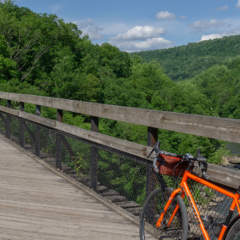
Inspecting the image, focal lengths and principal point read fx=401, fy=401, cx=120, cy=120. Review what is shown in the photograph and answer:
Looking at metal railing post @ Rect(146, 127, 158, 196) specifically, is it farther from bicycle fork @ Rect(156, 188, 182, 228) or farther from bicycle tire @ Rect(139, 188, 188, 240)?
bicycle fork @ Rect(156, 188, 182, 228)

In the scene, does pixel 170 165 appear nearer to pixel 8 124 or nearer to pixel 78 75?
pixel 8 124

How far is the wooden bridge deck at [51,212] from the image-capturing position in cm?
364

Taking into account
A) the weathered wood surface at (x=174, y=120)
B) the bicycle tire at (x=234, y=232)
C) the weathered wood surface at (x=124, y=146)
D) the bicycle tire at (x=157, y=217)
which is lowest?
the bicycle tire at (x=157, y=217)

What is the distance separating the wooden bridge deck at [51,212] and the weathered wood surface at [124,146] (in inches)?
27.8

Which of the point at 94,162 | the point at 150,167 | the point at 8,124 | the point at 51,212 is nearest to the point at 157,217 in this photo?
the point at 150,167

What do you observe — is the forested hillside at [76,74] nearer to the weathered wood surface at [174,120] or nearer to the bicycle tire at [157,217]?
the weathered wood surface at [174,120]

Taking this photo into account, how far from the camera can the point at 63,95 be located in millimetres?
44812

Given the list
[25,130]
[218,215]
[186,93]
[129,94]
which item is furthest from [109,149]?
[186,93]

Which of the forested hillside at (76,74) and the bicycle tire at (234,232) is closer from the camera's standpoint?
the bicycle tire at (234,232)

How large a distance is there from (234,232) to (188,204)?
75cm

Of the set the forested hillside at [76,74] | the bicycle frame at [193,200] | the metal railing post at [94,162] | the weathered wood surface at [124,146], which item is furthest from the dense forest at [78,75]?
the bicycle frame at [193,200]

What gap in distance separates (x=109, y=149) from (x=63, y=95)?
40.7m

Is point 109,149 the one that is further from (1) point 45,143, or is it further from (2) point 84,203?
(1) point 45,143

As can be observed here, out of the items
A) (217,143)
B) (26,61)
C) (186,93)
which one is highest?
(26,61)
